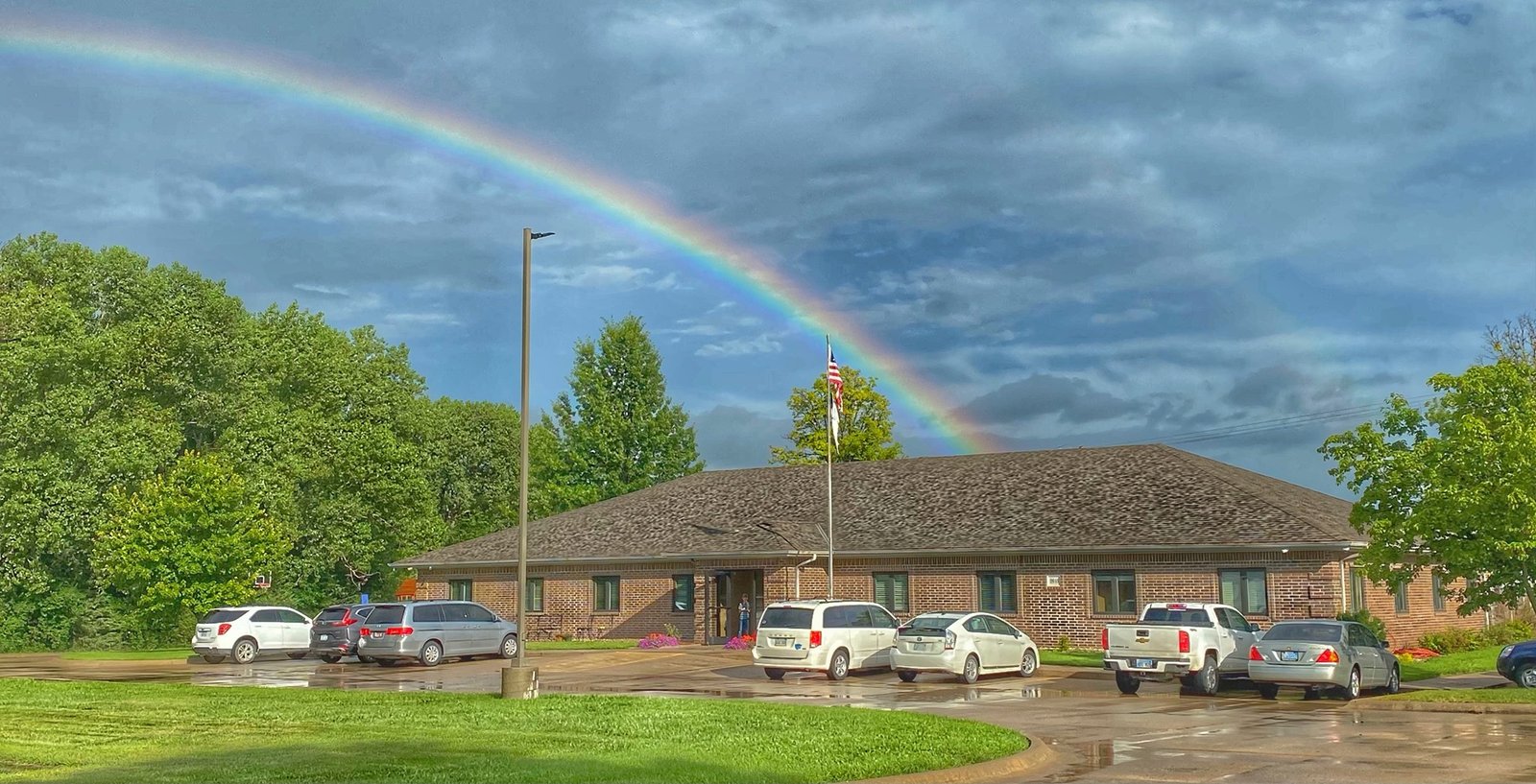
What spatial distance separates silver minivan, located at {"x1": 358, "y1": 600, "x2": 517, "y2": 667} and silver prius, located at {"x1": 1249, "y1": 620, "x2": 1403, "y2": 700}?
18.6 meters

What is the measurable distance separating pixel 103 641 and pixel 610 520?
20010 mm

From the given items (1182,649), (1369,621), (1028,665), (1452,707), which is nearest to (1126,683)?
(1182,649)

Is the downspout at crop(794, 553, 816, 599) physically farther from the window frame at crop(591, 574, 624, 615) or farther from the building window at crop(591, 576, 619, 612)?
the building window at crop(591, 576, 619, 612)

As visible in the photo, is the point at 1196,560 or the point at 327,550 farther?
the point at 327,550

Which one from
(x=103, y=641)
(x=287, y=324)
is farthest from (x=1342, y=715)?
(x=287, y=324)

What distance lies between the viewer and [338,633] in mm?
38594

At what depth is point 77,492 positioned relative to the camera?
53.4 metres

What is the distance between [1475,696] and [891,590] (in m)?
21.9

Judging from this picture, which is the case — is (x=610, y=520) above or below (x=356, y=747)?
above

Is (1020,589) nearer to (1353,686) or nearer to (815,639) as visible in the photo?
(815,639)

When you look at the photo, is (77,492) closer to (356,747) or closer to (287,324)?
(287,324)

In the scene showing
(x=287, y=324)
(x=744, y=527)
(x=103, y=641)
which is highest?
(x=287, y=324)

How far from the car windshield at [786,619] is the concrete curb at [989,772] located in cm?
1571

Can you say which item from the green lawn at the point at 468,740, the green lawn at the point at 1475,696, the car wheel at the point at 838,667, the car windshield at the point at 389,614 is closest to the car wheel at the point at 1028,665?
the car wheel at the point at 838,667
